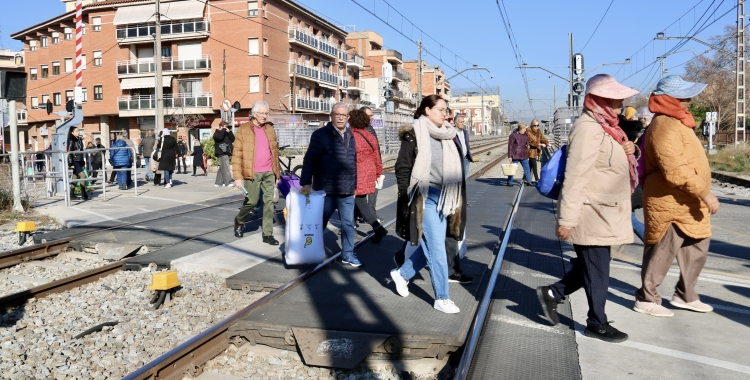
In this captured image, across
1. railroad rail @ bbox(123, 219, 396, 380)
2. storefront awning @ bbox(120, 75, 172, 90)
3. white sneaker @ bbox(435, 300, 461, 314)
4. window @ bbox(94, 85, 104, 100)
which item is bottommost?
railroad rail @ bbox(123, 219, 396, 380)

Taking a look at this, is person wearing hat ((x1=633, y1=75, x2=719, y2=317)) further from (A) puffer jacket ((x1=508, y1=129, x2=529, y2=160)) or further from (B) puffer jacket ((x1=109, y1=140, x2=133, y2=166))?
(B) puffer jacket ((x1=109, y1=140, x2=133, y2=166))

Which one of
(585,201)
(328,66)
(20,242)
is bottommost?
(20,242)

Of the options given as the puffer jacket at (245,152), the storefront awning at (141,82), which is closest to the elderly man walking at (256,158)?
the puffer jacket at (245,152)

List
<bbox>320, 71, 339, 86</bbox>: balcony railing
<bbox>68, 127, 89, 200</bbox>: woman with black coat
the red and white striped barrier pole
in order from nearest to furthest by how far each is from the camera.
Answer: <bbox>68, 127, 89, 200</bbox>: woman with black coat, the red and white striped barrier pole, <bbox>320, 71, 339, 86</bbox>: balcony railing

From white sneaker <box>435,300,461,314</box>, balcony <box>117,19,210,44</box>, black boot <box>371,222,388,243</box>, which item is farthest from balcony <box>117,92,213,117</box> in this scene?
white sneaker <box>435,300,461,314</box>

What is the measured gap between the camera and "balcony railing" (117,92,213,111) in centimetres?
5544

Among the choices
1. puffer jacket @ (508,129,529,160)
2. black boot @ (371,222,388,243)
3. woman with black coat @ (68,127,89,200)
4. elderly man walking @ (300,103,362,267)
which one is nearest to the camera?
elderly man walking @ (300,103,362,267)

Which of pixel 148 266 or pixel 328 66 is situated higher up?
pixel 328 66

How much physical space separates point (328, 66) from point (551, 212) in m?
Answer: 60.6

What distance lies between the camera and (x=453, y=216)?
5855 millimetres

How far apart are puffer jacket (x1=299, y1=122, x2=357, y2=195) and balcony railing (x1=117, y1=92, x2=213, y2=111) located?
49.8 m

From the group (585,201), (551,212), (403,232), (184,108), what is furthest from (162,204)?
(184,108)

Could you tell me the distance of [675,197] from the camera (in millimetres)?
5449

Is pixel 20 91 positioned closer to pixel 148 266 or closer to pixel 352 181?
pixel 148 266
